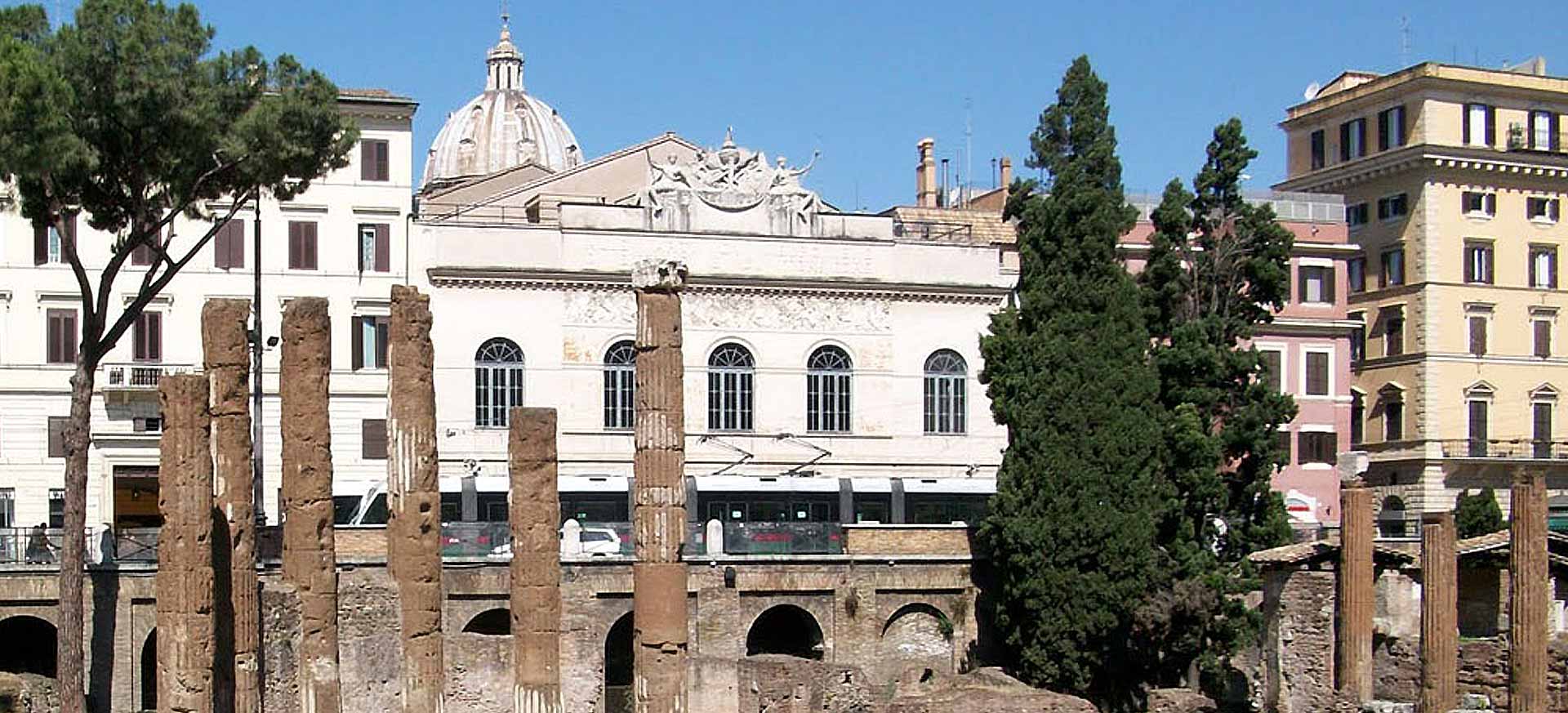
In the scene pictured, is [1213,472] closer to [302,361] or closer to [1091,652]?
[1091,652]

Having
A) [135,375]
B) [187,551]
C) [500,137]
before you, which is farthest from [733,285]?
[500,137]

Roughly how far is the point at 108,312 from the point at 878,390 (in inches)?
637

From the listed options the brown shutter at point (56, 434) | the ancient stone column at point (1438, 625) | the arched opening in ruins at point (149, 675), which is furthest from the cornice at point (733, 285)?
the ancient stone column at point (1438, 625)

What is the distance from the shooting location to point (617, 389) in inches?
1908

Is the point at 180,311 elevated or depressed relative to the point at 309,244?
depressed

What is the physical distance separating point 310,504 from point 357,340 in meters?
18.4

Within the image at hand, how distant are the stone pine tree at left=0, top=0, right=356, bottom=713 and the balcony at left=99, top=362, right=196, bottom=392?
963cm

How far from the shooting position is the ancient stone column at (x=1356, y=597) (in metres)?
37.4

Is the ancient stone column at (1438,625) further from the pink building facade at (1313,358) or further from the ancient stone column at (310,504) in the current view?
the ancient stone column at (310,504)

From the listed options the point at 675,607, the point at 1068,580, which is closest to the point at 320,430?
the point at 675,607

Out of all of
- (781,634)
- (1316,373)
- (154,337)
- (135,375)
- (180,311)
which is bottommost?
(781,634)

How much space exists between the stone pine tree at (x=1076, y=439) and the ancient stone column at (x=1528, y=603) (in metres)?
6.23

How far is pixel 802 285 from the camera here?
4947 cm

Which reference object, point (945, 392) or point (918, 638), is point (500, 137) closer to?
point (945, 392)
